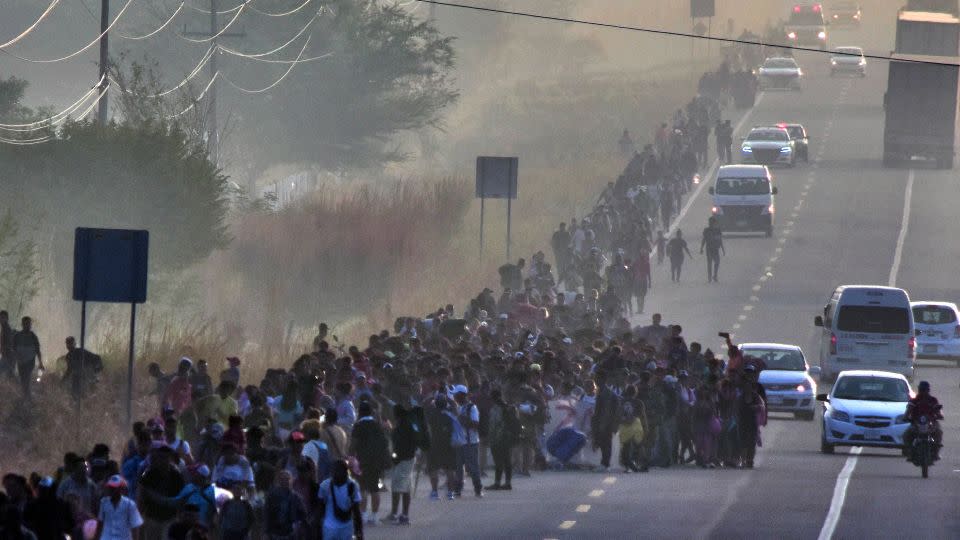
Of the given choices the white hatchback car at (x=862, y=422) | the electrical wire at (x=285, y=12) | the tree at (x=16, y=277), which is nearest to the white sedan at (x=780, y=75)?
the electrical wire at (x=285, y=12)

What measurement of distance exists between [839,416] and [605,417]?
4233 millimetres

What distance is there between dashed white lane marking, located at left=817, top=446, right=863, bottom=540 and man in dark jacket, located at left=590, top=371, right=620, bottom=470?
2.83m

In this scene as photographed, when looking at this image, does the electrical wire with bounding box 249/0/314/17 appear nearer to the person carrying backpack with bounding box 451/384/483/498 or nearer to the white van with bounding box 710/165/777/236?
the white van with bounding box 710/165/777/236

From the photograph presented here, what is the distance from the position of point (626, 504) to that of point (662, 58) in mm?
144648

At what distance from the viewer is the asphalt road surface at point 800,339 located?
23.4 metres

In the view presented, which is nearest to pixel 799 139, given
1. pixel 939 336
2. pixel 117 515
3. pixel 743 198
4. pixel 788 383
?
pixel 743 198

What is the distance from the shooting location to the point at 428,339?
30.9 metres

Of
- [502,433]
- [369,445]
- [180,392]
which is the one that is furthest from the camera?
[502,433]

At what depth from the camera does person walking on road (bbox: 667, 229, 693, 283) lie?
168 feet

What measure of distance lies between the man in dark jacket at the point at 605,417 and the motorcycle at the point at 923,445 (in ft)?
12.0

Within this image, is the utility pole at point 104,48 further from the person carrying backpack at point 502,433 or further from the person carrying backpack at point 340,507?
the person carrying backpack at point 340,507

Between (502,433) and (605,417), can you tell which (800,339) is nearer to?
(605,417)

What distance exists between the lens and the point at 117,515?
1634 cm

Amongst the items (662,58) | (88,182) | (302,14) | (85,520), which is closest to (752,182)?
(88,182)
